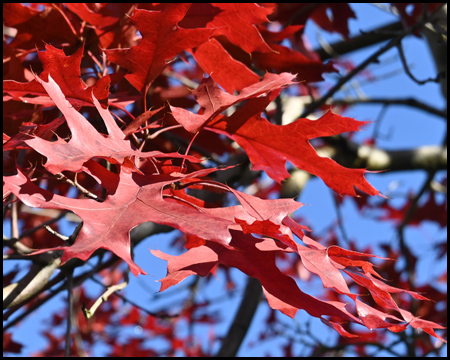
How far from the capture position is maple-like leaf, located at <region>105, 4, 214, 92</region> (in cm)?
79

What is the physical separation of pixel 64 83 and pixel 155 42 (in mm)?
168

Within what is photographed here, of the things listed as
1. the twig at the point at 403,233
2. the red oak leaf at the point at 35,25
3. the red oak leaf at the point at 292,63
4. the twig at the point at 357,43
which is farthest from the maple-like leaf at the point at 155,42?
the twig at the point at 357,43

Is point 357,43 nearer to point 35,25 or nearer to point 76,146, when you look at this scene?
point 35,25

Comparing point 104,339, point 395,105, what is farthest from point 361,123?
point 104,339

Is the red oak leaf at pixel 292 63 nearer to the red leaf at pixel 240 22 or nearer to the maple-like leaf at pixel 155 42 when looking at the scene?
the red leaf at pixel 240 22

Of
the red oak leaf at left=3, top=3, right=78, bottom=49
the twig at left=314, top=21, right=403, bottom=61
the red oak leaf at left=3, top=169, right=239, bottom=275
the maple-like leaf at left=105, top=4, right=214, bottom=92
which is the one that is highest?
the maple-like leaf at left=105, top=4, right=214, bottom=92

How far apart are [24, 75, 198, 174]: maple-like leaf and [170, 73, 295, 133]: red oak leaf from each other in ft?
0.36

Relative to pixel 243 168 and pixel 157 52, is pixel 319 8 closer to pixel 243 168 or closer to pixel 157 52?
pixel 243 168

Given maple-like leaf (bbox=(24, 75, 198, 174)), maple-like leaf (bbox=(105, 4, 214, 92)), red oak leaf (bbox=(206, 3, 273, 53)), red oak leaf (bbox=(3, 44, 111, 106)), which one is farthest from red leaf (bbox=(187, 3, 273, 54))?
maple-like leaf (bbox=(24, 75, 198, 174))

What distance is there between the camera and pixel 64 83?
80 centimetres

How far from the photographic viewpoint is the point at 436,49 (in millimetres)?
1663

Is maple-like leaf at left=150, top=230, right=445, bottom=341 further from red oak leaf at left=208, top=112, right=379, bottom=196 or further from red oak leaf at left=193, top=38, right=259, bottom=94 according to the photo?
red oak leaf at left=193, top=38, right=259, bottom=94

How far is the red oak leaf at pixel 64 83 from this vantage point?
0.76m

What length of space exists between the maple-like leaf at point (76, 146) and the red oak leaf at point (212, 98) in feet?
0.36
